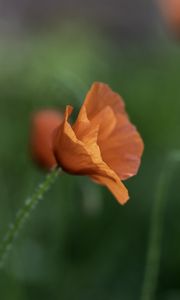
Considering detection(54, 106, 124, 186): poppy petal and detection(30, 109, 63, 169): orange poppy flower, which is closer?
detection(54, 106, 124, 186): poppy petal

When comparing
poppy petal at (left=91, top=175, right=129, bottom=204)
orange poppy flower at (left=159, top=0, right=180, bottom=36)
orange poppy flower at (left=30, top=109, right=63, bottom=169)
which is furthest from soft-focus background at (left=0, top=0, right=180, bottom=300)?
poppy petal at (left=91, top=175, right=129, bottom=204)

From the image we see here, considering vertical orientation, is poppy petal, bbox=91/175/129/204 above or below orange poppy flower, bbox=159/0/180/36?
above

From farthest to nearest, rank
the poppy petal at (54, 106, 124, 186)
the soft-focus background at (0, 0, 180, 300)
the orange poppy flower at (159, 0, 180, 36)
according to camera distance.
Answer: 1. the orange poppy flower at (159, 0, 180, 36)
2. the soft-focus background at (0, 0, 180, 300)
3. the poppy petal at (54, 106, 124, 186)

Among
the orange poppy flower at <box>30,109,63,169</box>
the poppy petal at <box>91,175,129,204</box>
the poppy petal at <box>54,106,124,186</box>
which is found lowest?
the orange poppy flower at <box>30,109,63,169</box>

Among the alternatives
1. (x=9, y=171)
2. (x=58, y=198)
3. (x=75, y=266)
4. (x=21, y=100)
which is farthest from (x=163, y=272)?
(x=21, y=100)

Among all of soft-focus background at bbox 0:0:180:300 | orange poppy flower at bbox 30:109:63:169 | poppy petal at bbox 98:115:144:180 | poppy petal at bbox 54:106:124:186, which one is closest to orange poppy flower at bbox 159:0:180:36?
soft-focus background at bbox 0:0:180:300

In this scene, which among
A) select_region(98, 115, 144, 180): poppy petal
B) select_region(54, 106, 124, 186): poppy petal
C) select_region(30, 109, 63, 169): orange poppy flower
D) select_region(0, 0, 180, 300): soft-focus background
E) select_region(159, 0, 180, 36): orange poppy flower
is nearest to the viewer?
select_region(54, 106, 124, 186): poppy petal

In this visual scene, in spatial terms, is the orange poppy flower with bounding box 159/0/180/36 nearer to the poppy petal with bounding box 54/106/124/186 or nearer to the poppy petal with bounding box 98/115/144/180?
the poppy petal with bounding box 98/115/144/180
